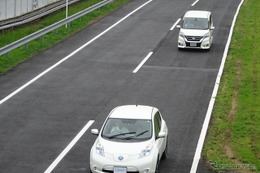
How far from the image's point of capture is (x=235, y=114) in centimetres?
2217

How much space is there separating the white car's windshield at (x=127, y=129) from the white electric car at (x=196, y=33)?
16.6 metres

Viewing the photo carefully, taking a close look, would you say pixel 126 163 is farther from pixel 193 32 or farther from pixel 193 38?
pixel 193 32

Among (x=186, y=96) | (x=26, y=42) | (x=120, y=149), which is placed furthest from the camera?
(x=26, y=42)

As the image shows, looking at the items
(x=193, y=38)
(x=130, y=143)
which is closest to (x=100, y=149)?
(x=130, y=143)

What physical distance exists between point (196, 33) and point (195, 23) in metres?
1.05

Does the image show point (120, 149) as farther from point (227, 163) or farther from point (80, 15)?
point (80, 15)

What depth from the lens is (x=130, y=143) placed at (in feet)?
52.0

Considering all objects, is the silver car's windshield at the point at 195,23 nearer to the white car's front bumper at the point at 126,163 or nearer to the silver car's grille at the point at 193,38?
the silver car's grille at the point at 193,38

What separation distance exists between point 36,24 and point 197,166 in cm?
2581

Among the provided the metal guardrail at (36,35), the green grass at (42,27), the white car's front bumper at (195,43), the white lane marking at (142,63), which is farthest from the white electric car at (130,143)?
the white car's front bumper at (195,43)

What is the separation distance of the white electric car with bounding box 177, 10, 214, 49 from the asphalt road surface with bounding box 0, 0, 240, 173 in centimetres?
47

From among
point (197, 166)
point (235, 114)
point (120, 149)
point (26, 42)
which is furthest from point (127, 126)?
point (26, 42)

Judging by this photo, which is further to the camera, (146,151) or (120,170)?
(146,151)

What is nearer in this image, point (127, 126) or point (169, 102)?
point (127, 126)
